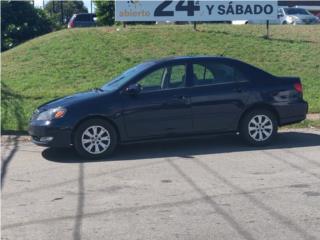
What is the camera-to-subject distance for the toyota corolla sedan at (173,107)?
9.45 meters

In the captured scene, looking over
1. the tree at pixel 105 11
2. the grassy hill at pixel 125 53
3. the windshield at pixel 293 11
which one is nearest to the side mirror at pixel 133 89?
the grassy hill at pixel 125 53

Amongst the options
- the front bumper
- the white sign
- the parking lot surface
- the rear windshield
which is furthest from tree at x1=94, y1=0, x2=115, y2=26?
the front bumper

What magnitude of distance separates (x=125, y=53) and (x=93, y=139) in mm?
9382

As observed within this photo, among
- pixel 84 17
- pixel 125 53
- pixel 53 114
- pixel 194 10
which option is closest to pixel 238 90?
pixel 53 114

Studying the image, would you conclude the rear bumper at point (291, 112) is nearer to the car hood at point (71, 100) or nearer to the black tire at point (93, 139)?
the black tire at point (93, 139)

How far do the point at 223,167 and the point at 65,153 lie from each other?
2720 millimetres

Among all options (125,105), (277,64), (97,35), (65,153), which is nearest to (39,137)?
(65,153)

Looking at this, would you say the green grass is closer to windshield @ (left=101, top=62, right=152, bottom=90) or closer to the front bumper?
windshield @ (left=101, top=62, right=152, bottom=90)

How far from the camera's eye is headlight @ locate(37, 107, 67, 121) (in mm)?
9414

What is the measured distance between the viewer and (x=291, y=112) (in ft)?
34.4

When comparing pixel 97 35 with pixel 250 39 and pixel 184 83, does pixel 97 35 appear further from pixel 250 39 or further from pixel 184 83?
pixel 184 83

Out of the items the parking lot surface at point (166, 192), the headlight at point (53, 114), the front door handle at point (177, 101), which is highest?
the front door handle at point (177, 101)

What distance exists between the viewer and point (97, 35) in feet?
66.8

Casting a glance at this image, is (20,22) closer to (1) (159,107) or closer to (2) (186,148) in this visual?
(2) (186,148)
